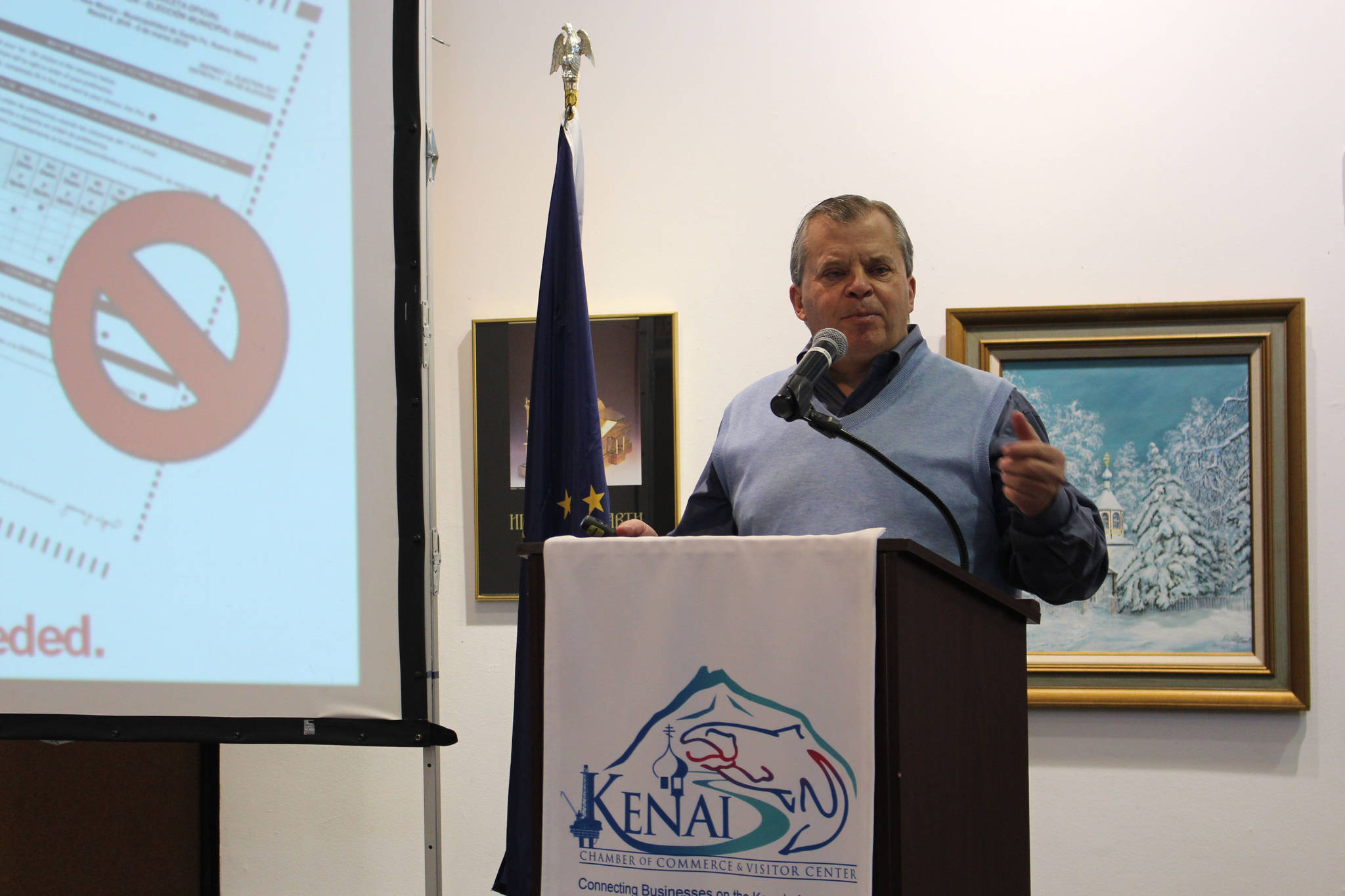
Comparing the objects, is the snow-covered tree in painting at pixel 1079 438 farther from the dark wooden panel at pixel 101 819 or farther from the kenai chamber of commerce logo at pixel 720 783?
the dark wooden panel at pixel 101 819

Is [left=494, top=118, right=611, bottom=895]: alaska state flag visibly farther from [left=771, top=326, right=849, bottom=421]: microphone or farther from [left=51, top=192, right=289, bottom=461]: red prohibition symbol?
[left=771, top=326, right=849, bottom=421]: microphone

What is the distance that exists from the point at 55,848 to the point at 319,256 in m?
1.57

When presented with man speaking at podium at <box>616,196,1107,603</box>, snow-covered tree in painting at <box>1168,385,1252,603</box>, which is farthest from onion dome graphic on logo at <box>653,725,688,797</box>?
snow-covered tree in painting at <box>1168,385,1252,603</box>

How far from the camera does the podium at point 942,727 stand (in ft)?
3.15

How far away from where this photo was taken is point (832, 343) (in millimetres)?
1309

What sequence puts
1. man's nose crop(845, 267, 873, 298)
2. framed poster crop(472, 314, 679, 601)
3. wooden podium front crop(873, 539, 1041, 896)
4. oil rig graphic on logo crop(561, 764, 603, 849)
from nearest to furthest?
wooden podium front crop(873, 539, 1041, 896)
oil rig graphic on logo crop(561, 764, 603, 849)
man's nose crop(845, 267, 873, 298)
framed poster crop(472, 314, 679, 601)

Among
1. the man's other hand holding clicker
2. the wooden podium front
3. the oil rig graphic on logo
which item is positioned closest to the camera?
the wooden podium front

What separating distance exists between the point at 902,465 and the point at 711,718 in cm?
64

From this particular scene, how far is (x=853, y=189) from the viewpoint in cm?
234

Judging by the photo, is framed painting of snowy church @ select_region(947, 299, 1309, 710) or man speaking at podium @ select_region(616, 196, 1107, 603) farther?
framed painting of snowy church @ select_region(947, 299, 1309, 710)

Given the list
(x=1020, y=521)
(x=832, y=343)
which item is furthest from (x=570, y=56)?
→ (x=1020, y=521)

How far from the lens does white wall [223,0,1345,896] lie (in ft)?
7.04

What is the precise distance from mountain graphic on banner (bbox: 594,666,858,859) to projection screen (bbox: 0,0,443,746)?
2.57 feet

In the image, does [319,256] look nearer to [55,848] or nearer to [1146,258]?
[55,848]
